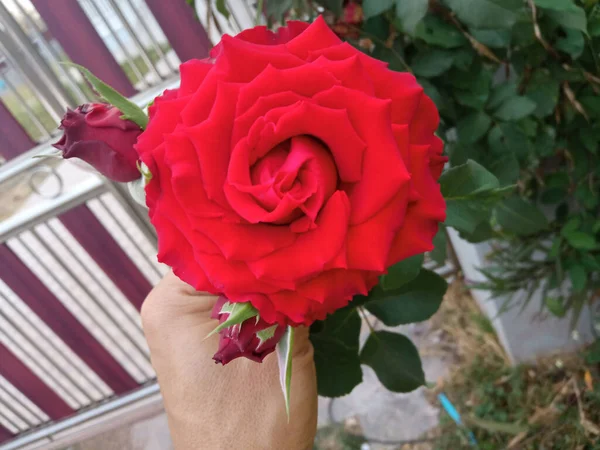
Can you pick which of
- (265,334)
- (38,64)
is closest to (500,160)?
(265,334)

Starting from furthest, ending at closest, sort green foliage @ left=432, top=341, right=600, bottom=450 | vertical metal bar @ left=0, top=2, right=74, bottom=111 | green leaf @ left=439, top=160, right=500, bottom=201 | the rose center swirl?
green foliage @ left=432, top=341, right=600, bottom=450
vertical metal bar @ left=0, top=2, right=74, bottom=111
green leaf @ left=439, top=160, right=500, bottom=201
the rose center swirl

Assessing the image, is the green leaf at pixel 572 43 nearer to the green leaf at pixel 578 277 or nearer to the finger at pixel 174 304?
the green leaf at pixel 578 277

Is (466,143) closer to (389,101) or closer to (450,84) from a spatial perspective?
(450,84)

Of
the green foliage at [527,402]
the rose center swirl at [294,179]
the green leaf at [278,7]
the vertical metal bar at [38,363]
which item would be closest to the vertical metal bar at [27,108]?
the vertical metal bar at [38,363]

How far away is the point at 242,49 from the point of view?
212 mm

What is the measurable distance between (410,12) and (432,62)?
0.13 meters

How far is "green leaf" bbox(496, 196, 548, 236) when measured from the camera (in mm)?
555

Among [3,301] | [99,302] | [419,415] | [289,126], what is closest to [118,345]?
[99,302]

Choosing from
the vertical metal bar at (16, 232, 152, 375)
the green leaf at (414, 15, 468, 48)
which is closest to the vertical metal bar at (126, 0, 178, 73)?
the vertical metal bar at (16, 232, 152, 375)

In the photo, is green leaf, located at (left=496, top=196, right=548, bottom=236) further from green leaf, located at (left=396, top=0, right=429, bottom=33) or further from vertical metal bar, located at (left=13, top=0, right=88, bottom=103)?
vertical metal bar, located at (left=13, top=0, right=88, bottom=103)

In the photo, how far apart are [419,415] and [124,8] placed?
0.90 meters

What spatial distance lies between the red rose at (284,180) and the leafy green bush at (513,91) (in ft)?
0.48

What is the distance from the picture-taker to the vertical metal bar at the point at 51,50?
0.72 meters

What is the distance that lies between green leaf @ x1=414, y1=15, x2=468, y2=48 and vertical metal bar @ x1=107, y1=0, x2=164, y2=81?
49cm
